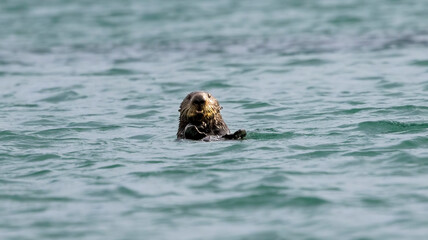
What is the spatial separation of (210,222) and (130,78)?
10.4 m

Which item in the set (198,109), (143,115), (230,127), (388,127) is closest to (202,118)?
(198,109)

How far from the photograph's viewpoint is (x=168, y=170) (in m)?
9.20

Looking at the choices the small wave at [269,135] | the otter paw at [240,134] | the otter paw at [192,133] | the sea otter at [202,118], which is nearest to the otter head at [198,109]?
the sea otter at [202,118]

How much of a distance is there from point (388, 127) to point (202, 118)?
7.45ft

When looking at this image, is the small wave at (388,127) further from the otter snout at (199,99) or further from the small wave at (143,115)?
the small wave at (143,115)

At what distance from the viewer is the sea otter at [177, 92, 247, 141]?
10.7 metres

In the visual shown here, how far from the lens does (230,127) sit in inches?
491

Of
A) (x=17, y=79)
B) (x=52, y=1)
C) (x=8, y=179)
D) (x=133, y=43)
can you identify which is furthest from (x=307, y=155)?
(x=52, y=1)

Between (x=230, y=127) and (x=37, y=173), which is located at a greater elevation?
(x=37, y=173)

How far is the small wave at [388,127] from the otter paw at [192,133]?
6.76 ft

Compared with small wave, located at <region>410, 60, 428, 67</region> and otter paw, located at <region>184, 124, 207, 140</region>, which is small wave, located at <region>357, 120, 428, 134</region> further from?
small wave, located at <region>410, 60, 428, 67</region>

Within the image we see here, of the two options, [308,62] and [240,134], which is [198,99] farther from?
[308,62]

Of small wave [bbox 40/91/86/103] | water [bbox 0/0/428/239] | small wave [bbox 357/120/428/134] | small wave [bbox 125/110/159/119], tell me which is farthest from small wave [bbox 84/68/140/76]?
small wave [bbox 357/120/428/134]

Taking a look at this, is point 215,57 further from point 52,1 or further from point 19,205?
point 52,1
